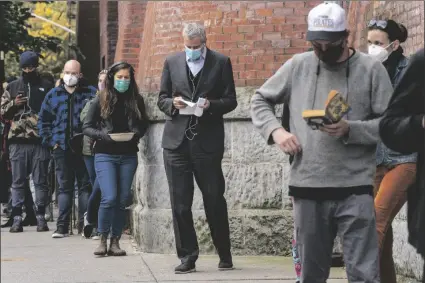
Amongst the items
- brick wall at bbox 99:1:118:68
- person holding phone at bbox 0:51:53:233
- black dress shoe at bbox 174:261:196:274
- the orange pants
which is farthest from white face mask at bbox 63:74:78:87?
the orange pants

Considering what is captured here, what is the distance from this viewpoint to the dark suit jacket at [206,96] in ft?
31.1

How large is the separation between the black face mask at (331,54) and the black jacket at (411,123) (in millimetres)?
737

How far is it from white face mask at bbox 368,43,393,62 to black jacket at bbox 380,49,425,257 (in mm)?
2262

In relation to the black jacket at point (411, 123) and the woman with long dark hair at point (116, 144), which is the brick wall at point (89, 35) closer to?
the woman with long dark hair at point (116, 144)

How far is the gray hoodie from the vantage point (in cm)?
580

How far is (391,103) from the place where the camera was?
16.8ft

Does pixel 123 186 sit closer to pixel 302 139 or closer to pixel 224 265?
pixel 224 265

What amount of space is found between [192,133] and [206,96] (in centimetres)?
33

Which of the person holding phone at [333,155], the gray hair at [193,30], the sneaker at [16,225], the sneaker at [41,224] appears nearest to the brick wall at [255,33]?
the gray hair at [193,30]

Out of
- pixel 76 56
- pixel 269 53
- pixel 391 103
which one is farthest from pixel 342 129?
pixel 76 56

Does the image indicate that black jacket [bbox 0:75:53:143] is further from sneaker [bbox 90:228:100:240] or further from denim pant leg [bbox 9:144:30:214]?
sneaker [bbox 90:228:100:240]

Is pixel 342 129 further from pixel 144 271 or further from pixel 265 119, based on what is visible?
pixel 144 271

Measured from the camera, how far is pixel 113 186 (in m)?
10.8

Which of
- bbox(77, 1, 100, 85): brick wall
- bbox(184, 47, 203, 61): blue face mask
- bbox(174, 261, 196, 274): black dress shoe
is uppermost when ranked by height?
bbox(77, 1, 100, 85): brick wall
